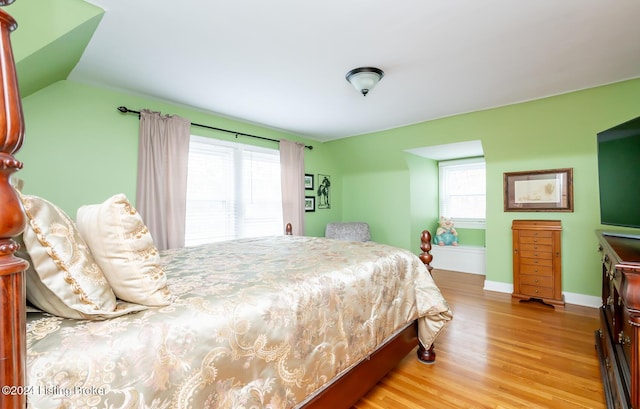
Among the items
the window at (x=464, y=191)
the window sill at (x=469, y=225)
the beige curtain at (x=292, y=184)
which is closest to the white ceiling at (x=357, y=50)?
the beige curtain at (x=292, y=184)

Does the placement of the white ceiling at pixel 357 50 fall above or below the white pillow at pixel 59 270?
above

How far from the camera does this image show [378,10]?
5.88 ft

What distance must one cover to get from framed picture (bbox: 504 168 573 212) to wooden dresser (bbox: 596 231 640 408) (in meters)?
1.64

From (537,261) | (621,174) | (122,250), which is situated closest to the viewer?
(122,250)

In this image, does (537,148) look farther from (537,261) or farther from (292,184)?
(292,184)

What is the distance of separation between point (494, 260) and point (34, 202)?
14.9ft

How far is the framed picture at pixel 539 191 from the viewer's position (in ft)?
11.3

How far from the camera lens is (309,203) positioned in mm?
5000

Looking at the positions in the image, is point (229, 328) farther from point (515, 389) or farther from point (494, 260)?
point (494, 260)

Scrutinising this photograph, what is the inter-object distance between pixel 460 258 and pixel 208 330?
5020 millimetres

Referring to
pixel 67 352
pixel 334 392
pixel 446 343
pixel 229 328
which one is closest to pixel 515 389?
pixel 446 343

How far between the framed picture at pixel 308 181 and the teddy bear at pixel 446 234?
2562mm

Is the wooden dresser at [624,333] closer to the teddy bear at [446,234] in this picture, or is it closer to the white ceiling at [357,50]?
the white ceiling at [357,50]

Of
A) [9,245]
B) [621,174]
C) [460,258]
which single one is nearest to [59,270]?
[9,245]
